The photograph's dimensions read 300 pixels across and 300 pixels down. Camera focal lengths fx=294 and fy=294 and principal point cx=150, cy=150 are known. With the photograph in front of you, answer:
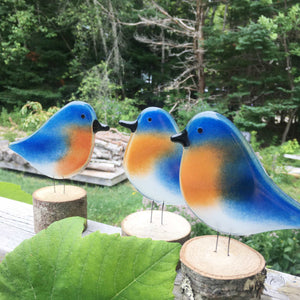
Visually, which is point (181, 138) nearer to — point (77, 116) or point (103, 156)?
point (77, 116)

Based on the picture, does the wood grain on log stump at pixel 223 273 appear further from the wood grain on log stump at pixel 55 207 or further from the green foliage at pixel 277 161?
the green foliage at pixel 277 161

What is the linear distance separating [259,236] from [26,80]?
850 centimetres

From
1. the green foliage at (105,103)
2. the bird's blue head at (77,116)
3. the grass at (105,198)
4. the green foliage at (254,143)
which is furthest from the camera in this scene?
the green foliage at (105,103)

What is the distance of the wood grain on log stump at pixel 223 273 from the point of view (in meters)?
1.09

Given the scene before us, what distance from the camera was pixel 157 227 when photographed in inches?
62.1

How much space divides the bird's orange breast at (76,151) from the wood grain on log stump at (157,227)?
462 millimetres

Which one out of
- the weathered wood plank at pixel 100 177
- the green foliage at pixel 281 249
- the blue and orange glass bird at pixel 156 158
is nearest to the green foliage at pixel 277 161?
the green foliage at pixel 281 249

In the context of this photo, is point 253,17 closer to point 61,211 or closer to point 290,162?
point 290,162

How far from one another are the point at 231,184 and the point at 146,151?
54cm

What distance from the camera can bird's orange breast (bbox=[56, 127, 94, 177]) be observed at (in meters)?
1.75

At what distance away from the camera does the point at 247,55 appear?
577cm

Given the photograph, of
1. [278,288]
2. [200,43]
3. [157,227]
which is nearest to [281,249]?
[278,288]

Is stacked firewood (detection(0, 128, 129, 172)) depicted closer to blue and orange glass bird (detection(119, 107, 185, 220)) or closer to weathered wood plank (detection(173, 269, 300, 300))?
blue and orange glass bird (detection(119, 107, 185, 220))

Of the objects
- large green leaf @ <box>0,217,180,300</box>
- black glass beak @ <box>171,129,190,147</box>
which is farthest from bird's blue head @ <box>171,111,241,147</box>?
large green leaf @ <box>0,217,180,300</box>
